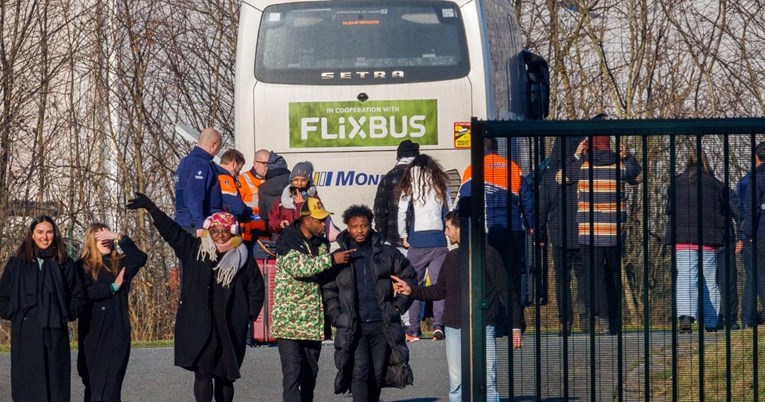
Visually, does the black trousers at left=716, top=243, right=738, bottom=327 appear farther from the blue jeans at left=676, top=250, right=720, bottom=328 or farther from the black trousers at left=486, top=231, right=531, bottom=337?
the black trousers at left=486, top=231, right=531, bottom=337

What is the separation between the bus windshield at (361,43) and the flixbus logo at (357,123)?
27 cm

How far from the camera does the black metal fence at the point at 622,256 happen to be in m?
8.15

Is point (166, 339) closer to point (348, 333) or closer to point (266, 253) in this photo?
point (266, 253)

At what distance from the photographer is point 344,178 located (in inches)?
656

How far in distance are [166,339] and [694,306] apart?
1114cm

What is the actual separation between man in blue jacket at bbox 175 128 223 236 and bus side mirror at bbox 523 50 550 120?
6.74 meters

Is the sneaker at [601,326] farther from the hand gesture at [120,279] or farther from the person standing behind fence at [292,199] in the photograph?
the person standing behind fence at [292,199]

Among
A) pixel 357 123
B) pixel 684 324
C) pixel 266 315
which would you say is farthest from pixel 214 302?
pixel 357 123

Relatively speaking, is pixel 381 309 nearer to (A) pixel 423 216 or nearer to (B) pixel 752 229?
(B) pixel 752 229

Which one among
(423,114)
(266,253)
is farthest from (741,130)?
(423,114)

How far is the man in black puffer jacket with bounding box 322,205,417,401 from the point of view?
34.2 ft

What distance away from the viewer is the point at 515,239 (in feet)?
26.9

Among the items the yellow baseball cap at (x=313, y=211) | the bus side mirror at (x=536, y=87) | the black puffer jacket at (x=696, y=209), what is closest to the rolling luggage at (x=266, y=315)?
the yellow baseball cap at (x=313, y=211)

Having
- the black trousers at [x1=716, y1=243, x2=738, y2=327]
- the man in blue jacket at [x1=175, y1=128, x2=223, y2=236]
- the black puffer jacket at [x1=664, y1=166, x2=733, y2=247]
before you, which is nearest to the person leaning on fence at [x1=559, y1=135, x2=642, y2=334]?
the black puffer jacket at [x1=664, y1=166, x2=733, y2=247]
